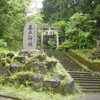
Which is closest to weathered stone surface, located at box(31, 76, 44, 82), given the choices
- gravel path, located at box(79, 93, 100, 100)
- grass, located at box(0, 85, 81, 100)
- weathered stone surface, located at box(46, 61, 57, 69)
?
grass, located at box(0, 85, 81, 100)

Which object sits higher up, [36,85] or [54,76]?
[54,76]

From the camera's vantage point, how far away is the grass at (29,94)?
28.6 feet

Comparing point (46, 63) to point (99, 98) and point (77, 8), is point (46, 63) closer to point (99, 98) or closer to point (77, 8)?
point (99, 98)

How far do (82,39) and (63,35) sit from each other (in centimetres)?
436

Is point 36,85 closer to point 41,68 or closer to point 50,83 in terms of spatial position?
point 50,83

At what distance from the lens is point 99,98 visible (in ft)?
32.6

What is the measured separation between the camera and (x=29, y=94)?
911cm

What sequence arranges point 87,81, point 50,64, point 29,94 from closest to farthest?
point 29,94
point 50,64
point 87,81

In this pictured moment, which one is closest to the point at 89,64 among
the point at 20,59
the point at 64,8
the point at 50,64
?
the point at 50,64

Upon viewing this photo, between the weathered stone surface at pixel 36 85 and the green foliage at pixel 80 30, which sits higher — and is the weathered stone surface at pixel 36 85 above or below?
below

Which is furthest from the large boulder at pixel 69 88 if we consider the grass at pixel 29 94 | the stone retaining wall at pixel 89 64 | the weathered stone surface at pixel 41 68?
the stone retaining wall at pixel 89 64

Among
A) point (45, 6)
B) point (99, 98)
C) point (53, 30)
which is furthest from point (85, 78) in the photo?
point (45, 6)

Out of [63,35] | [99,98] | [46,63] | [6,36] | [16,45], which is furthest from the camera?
[63,35]

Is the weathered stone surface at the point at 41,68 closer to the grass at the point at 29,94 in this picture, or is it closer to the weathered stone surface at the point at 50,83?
the weathered stone surface at the point at 50,83
